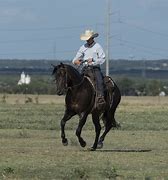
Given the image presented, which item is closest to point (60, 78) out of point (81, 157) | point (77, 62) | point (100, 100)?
point (77, 62)

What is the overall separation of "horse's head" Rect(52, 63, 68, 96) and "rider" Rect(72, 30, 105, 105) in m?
0.96

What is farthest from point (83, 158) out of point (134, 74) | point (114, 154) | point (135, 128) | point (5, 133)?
point (134, 74)

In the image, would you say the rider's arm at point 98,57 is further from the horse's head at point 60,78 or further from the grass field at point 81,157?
the grass field at point 81,157

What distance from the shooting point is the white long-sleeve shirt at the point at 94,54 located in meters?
18.8

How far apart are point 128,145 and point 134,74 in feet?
530

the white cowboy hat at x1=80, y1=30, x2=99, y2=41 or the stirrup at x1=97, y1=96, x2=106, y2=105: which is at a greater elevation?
the white cowboy hat at x1=80, y1=30, x2=99, y2=41

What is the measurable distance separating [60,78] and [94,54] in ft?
4.48

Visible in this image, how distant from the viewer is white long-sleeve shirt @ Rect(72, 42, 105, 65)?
741 inches

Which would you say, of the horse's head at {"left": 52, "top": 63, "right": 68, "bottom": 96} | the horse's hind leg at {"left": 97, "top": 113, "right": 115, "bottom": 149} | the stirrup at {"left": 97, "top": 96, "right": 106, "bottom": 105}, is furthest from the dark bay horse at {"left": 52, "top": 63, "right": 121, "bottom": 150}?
the horse's hind leg at {"left": 97, "top": 113, "right": 115, "bottom": 149}

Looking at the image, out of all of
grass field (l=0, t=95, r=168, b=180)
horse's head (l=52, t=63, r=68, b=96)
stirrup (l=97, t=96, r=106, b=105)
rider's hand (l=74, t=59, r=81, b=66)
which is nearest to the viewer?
grass field (l=0, t=95, r=168, b=180)

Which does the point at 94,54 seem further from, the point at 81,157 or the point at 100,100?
the point at 81,157

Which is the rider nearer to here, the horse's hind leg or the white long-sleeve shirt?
the white long-sleeve shirt

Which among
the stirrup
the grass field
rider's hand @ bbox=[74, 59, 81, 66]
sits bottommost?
the grass field

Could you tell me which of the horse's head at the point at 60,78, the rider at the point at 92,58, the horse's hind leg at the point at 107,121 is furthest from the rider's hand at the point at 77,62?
the horse's hind leg at the point at 107,121
